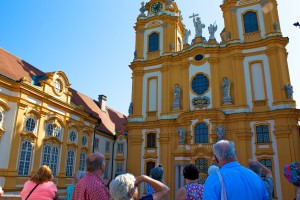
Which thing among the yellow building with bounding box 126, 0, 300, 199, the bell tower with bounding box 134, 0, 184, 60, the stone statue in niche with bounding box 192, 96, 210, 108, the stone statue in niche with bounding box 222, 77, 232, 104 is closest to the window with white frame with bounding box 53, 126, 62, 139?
the yellow building with bounding box 126, 0, 300, 199

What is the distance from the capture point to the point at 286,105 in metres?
19.7

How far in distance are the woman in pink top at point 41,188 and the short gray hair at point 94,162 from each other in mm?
1287

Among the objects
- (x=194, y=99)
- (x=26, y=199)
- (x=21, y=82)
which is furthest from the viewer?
(x=194, y=99)

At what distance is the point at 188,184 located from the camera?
3998 mm

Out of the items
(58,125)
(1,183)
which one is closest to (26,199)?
(1,183)

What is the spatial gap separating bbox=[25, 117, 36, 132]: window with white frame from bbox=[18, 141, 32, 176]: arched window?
935 mm

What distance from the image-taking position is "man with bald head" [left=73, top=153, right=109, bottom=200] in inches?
129

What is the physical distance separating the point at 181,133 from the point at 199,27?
34.4 ft

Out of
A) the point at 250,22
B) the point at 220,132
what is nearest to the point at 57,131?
the point at 220,132

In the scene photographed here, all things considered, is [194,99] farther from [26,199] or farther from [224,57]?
[26,199]

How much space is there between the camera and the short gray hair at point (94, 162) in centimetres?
348

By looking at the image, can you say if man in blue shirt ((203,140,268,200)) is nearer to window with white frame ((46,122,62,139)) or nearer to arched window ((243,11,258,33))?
window with white frame ((46,122,62,139))

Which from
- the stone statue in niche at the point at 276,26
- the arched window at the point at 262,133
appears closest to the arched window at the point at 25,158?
the arched window at the point at 262,133

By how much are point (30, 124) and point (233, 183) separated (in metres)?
17.7
